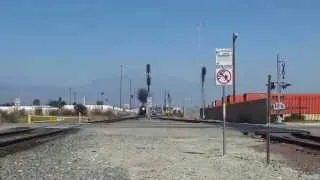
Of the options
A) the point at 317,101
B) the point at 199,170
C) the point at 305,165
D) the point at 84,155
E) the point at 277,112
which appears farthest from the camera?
the point at 317,101

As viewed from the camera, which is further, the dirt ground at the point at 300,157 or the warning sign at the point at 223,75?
the warning sign at the point at 223,75

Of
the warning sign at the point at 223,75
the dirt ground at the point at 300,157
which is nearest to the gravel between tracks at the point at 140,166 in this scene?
the dirt ground at the point at 300,157

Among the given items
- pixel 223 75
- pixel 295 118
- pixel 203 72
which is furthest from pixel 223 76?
pixel 203 72

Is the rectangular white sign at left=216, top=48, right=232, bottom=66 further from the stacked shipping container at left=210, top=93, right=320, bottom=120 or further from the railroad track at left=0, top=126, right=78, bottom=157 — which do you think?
the stacked shipping container at left=210, top=93, right=320, bottom=120

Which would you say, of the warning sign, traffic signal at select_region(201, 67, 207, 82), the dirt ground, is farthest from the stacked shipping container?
the warning sign

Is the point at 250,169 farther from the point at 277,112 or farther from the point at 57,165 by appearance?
the point at 277,112

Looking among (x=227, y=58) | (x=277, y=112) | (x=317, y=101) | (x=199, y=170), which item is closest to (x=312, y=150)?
(x=227, y=58)

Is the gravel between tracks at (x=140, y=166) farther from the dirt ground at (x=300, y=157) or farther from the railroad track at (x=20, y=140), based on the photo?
the railroad track at (x=20, y=140)

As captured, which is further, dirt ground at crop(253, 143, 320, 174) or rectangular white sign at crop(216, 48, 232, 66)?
rectangular white sign at crop(216, 48, 232, 66)

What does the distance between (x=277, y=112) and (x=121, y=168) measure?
62.7m

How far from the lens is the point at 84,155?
20.4 meters

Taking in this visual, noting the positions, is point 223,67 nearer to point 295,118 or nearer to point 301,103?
point 295,118

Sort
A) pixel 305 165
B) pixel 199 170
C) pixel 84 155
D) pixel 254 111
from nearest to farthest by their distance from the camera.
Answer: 1. pixel 199 170
2. pixel 305 165
3. pixel 84 155
4. pixel 254 111

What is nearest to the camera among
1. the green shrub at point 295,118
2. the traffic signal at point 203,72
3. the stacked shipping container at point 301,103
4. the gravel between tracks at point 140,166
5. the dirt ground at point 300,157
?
the gravel between tracks at point 140,166
